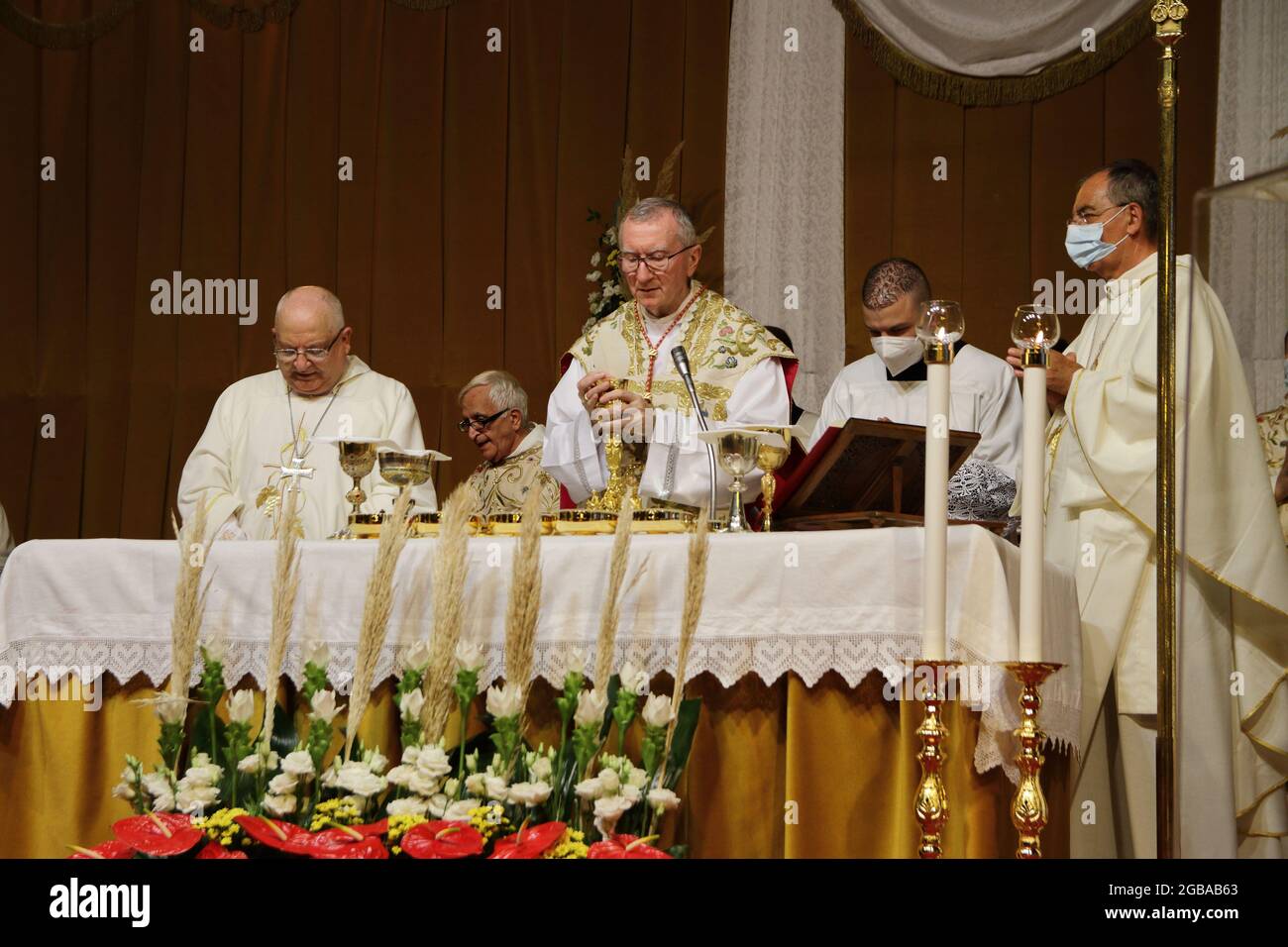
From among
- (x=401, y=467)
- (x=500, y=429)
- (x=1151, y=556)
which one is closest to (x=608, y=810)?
(x=401, y=467)

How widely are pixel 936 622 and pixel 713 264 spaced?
4664mm

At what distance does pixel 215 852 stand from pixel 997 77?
544 cm

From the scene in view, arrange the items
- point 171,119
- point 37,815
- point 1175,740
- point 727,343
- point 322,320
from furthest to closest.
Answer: point 171,119 < point 322,320 < point 727,343 < point 37,815 < point 1175,740

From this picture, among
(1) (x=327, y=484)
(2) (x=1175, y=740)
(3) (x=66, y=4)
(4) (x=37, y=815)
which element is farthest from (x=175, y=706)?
(3) (x=66, y=4)

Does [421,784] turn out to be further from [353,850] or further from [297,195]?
[297,195]

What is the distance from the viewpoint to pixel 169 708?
8.14 feet

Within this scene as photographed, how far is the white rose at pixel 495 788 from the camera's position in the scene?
95.0 inches

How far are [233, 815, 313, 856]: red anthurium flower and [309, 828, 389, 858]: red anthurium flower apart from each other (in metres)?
0.01

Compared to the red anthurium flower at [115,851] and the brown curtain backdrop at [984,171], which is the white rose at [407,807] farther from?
the brown curtain backdrop at [984,171]

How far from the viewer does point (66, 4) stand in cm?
758

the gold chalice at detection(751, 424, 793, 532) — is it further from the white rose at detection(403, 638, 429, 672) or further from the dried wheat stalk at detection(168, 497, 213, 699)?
the dried wheat stalk at detection(168, 497, 213, 699)

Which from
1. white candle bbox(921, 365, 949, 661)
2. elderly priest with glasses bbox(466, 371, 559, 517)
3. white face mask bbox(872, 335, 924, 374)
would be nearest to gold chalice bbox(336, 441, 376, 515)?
white candle bbox(921, 365, 949, 661)

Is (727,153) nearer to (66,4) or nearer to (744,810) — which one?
(66,4)

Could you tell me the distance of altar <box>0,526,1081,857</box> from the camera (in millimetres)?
2973
